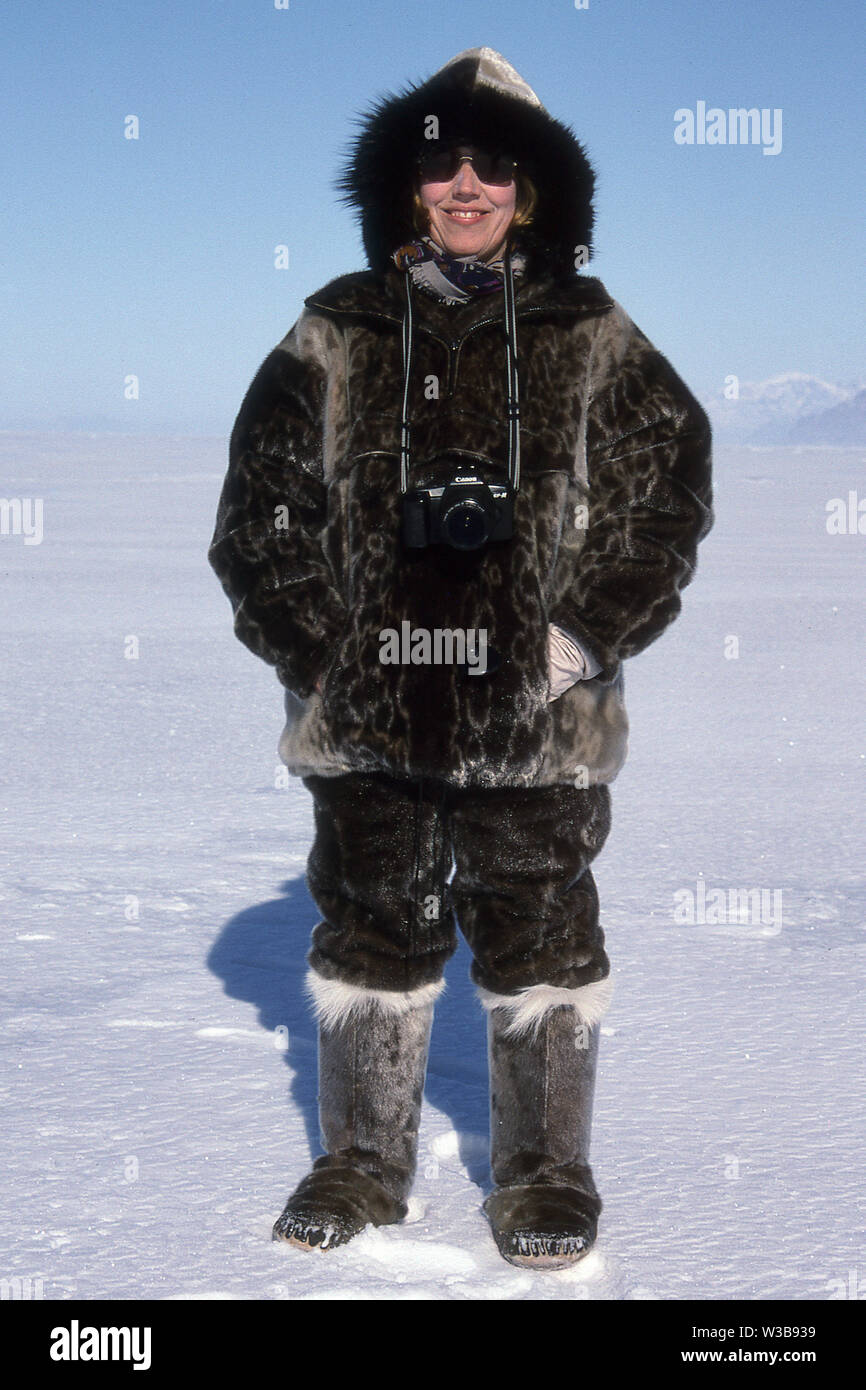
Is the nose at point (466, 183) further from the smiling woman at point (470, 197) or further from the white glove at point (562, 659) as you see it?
the white glove at point (562, 659)

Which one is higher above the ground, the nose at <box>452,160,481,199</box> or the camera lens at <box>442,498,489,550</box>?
the nose at <box>452,160,481,199</box>

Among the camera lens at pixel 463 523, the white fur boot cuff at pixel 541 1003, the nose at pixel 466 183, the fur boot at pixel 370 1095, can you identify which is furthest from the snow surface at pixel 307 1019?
the nose at pixel 466 183

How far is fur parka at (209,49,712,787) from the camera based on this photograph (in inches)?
75.1

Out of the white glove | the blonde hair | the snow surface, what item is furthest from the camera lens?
the snow surface

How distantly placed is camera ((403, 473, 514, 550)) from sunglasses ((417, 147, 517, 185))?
42 centimetres

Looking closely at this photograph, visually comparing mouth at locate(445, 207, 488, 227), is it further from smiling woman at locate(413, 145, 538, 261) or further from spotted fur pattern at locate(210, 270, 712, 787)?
spotted fur pattern at locate(210, 270, 712, 787)

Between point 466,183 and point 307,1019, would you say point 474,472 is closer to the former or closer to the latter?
point 466,183

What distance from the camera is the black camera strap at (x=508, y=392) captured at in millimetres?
1893

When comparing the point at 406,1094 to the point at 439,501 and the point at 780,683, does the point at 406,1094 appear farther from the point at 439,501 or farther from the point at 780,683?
the point at 780,683

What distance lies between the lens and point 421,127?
199cm

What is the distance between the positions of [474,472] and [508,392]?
13 centimetres
